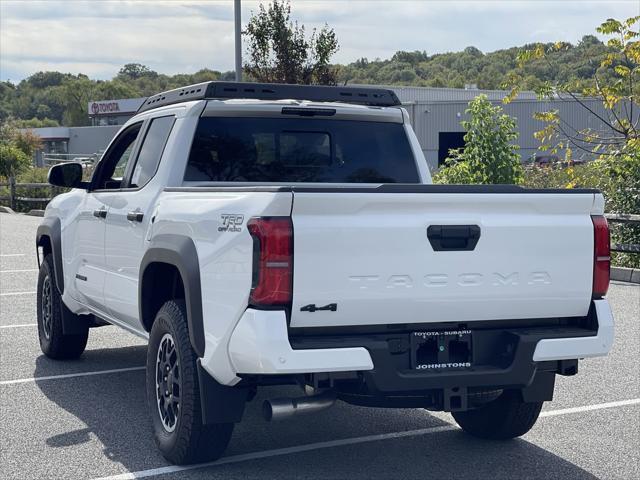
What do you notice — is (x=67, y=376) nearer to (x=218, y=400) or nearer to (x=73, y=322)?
(x=73, y=322)

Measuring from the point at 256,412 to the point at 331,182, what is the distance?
68.3 inches

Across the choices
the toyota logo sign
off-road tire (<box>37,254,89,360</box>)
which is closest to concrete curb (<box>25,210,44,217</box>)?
off-road tire (<box>37,254,89,360</box>)

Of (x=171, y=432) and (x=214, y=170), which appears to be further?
(x=214, y=170)

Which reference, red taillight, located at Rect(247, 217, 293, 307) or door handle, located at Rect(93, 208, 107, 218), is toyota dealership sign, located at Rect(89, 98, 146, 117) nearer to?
door handle, located at Rect(93, 208, 107, 218)

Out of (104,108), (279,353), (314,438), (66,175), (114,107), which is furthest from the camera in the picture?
(104,108)

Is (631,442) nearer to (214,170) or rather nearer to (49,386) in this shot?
(214,170)

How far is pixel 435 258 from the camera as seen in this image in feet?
16.4

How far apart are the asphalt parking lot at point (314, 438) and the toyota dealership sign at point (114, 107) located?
93.8 meters

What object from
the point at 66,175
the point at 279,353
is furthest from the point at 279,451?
the point at 66,175

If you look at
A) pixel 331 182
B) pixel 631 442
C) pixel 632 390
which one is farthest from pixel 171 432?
pixel 632 390

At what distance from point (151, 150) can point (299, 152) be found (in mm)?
1029

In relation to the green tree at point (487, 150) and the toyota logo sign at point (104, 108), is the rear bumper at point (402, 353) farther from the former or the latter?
the toyota logo sign at point (104, 108)

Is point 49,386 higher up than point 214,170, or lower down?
lower down

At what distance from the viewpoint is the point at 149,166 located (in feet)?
22.2
